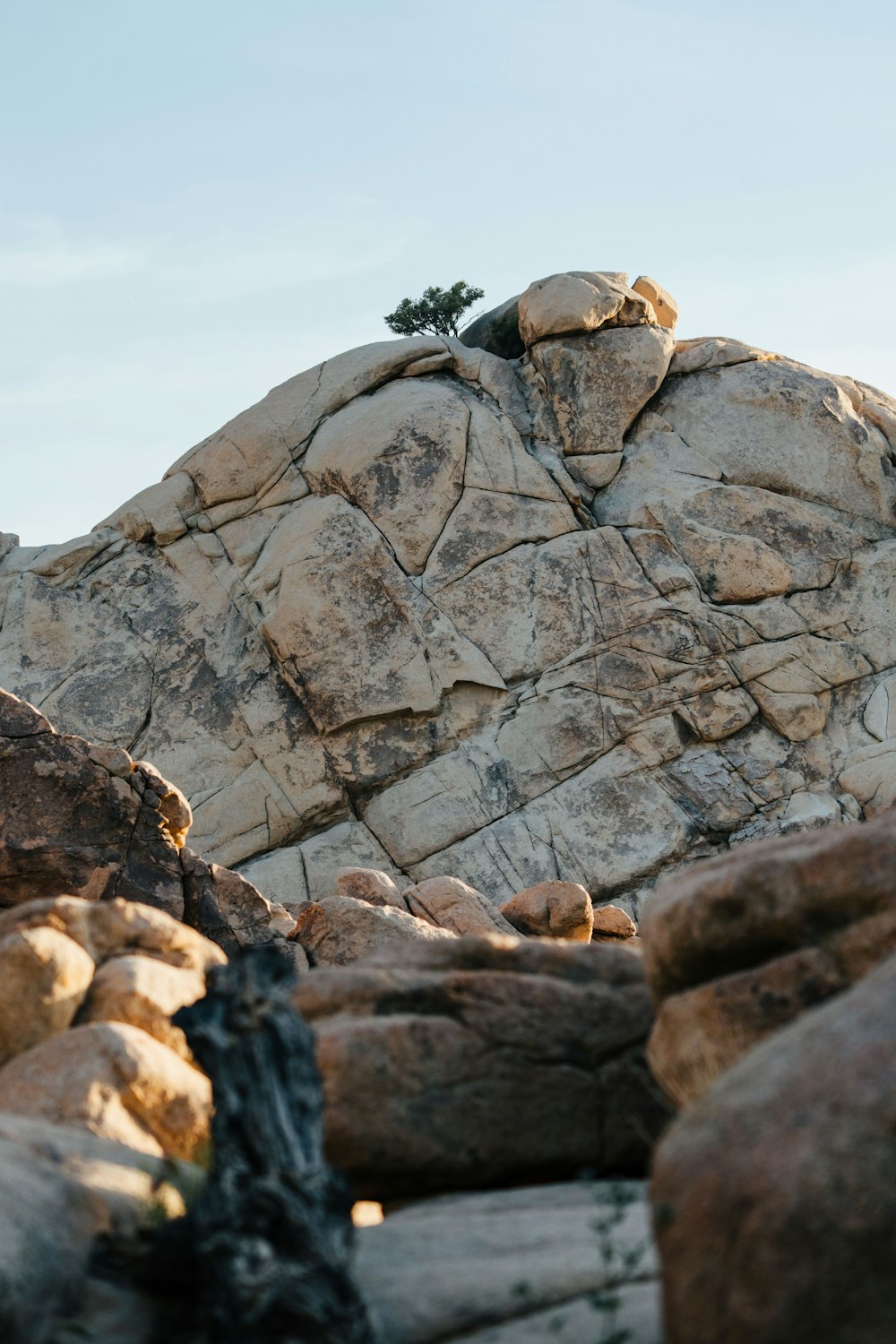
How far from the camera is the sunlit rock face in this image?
24.9m

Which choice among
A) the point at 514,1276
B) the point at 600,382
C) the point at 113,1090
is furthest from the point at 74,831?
the point at 600,382

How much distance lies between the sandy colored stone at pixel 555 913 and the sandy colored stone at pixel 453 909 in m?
0.25

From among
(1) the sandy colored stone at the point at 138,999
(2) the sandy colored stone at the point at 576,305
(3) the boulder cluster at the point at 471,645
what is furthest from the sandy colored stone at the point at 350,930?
(2) the sandy colored stone at the point at 576,305

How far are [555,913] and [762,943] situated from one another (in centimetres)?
1275

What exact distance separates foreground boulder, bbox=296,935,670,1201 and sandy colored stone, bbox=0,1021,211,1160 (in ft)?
2.56

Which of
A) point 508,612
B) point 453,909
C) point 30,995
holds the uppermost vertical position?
point 508,612

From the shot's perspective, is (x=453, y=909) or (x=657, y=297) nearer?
(x=453, y=909)

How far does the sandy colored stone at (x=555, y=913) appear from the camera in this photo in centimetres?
1958

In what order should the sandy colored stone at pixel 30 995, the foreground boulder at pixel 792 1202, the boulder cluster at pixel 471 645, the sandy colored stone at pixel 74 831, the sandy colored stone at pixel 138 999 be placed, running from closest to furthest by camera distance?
the foreground boulder at pixel 792 1202 < the sandy colored stone at pixel 30 995 < the sandy colored stone at pixel 138 999 < the sandy colored stone at pixel 74 831 < the boulder cluster at pixel 471 645

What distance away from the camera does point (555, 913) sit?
64.2 ft

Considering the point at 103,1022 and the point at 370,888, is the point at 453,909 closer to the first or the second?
the point at 370,888

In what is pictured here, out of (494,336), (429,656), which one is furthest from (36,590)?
(494,336)

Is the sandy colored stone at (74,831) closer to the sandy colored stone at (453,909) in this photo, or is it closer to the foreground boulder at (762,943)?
the sandy colored stone at (453,909)

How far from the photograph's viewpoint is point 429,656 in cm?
2584
